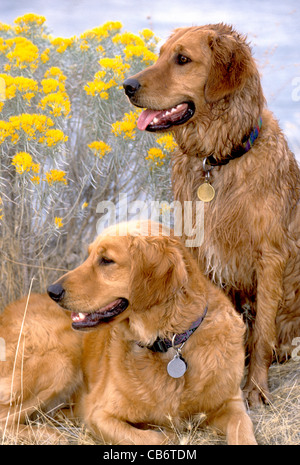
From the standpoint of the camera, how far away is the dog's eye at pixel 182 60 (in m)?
3.62

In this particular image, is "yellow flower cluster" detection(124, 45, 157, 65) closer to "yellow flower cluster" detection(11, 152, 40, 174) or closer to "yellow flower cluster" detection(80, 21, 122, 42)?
"yellow flower cluster" detection(80, 21, 122, 42)

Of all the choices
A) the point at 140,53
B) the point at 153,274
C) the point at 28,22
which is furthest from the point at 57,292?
the point at 28,22

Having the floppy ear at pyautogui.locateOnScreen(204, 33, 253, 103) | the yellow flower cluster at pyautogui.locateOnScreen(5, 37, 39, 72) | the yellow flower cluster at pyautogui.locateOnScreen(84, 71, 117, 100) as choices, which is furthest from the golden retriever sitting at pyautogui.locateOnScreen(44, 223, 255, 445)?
the yellow flower cluster at pyautogui.locateOnScreen(5, 37, 39, 72)

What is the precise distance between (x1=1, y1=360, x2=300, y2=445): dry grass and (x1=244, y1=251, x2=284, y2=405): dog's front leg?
117 millimetres

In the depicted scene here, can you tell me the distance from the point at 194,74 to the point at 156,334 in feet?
4.78

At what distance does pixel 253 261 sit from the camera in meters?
3.85

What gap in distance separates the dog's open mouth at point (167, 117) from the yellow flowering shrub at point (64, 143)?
29.4 inches

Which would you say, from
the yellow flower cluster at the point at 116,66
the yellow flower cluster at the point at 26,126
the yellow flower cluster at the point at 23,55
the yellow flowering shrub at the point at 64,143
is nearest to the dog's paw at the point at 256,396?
the yellow flowering shrub at the point at 64,143

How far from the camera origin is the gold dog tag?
3863 mm

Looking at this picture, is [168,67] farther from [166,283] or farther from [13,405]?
[13,405]

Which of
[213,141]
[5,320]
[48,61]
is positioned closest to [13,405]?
[5,320]

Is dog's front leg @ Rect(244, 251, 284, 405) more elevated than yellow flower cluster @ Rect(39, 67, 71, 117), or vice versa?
yellow flower cluster @ Rect(39, 67, 71, 117)

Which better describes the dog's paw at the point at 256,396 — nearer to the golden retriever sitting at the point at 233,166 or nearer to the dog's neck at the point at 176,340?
the golden retriever sitting at the point at 233,166

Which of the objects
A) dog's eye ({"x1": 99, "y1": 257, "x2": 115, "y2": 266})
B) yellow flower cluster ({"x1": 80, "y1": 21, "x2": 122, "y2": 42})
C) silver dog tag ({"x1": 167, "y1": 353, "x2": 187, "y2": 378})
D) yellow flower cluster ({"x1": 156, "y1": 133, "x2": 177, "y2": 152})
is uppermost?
yellow flower cluster ({"x1": 80, "y1": 21, "x2": 122, "y2": 42})
